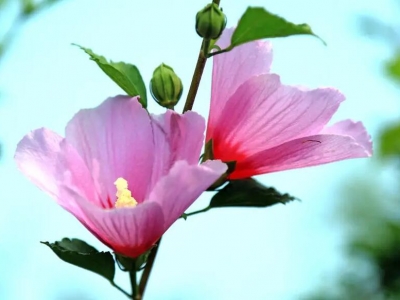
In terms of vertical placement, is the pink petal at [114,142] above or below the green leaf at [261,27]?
below

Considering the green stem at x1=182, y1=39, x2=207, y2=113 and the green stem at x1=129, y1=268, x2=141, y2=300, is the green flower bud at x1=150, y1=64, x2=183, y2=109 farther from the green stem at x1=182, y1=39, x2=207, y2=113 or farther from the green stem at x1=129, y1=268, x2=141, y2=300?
the green stem at x1=129, y1=268, x2=141, y2=300

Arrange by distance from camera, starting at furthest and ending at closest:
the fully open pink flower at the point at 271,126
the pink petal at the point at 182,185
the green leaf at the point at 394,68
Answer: the green leaf at the point at 394,68, the fully open pink flower at the point at 271,126, the pink petal at the point at 182,185

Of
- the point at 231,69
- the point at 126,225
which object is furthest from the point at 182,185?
the point at 231,69

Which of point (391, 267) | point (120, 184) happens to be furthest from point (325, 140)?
point (391, 267)

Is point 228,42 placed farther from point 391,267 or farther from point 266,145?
point 391,267

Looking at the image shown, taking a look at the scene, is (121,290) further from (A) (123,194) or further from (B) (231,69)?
(B) (231,69)

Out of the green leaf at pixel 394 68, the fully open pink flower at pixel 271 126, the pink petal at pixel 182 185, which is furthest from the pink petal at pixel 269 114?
the green leaf at pixel 394 68

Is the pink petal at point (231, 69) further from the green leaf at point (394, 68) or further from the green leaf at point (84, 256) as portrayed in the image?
the green leaf at point (394, 68)
